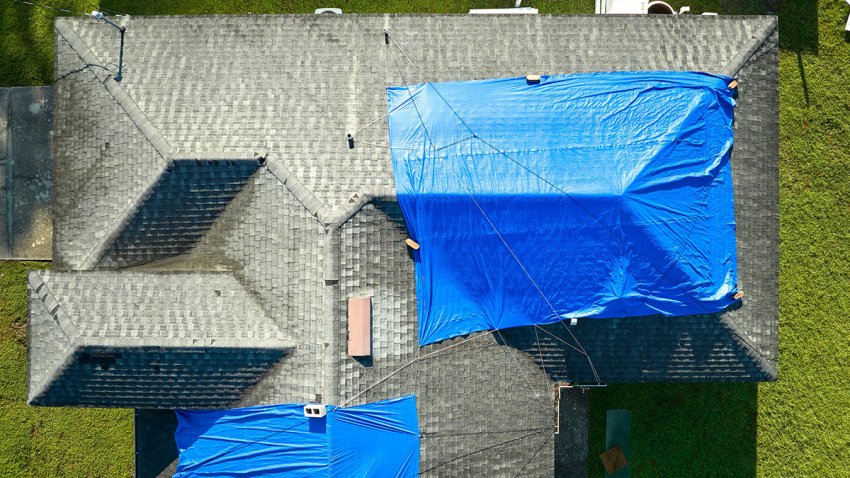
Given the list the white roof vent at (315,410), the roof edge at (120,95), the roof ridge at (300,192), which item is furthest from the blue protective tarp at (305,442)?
the roof edge at (120,95)

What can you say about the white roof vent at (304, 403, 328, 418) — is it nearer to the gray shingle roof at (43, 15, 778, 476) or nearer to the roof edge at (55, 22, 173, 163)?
the gray shingle roof at (43, 15, 778, 476)

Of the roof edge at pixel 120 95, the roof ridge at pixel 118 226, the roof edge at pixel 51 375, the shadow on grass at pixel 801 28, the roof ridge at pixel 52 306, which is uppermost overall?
the shadow on grass at pixel 801 28

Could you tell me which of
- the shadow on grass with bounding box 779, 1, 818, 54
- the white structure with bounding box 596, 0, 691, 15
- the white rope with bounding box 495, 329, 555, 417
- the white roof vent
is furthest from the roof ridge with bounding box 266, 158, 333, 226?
the shadow on grass with bounding box 779, 1, 818, 54

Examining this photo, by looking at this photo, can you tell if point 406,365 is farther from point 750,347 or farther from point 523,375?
point 750,347

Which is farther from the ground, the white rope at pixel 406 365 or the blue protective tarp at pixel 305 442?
the white rope at pixel 406 365

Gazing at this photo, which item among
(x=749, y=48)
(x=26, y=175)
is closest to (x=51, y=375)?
(x=26, y=175)

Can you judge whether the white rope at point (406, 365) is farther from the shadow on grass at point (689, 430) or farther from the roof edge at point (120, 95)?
the roof edge at point (120, 95)

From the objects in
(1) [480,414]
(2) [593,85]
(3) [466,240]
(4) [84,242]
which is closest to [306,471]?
(1) [480,414]
